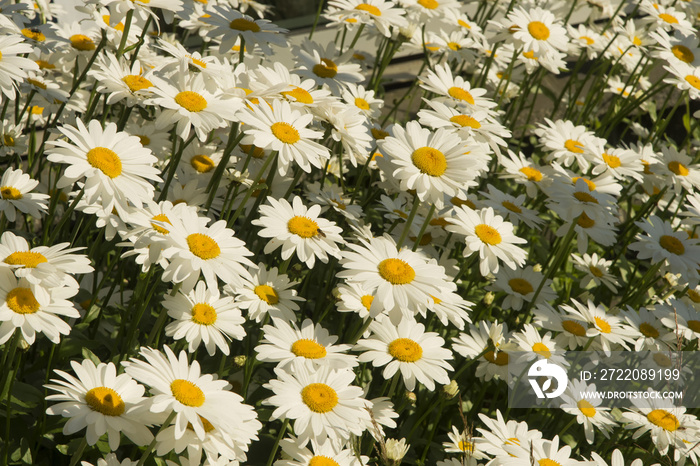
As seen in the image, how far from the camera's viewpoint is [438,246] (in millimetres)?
2920

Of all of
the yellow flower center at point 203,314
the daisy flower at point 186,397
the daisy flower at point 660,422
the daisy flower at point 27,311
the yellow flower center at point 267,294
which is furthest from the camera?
the daisy flower at point 660,422

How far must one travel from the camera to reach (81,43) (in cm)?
304

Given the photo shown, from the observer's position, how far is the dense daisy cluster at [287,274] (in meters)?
1.72

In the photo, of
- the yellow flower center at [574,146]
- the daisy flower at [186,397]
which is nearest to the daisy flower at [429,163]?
the daisy flower at [186,397]

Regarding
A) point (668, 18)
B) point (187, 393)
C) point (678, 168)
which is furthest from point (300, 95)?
point (668, 18)

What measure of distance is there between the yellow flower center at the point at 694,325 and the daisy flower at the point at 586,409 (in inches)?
20.4

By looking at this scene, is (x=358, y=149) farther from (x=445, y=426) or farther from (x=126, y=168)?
(x=445, y=426)


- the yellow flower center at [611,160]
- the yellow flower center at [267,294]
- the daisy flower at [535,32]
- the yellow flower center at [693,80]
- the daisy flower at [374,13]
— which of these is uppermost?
the yellow flower center at [693,80]

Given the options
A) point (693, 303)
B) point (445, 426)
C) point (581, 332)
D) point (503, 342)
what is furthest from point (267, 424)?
point (693, 303)

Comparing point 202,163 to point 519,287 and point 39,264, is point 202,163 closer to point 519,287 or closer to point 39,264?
point 39,264

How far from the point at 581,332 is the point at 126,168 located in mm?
1881

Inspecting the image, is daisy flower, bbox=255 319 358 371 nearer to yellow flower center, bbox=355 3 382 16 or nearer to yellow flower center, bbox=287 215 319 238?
yellow flower center, bbox=287 215 319 238

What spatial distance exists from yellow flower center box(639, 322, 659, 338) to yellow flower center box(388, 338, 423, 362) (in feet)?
3.71

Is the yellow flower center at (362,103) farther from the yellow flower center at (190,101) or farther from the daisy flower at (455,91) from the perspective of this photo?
the yellow flower center at (190,101)
